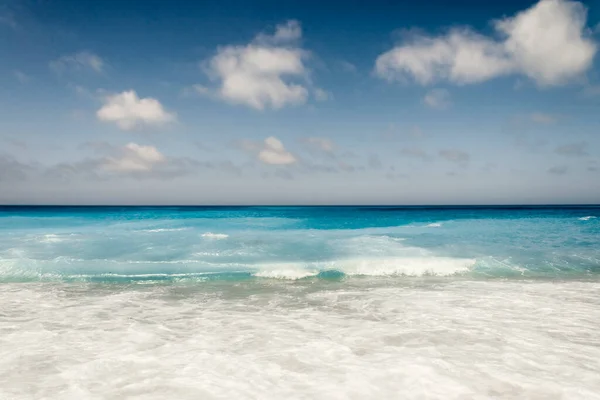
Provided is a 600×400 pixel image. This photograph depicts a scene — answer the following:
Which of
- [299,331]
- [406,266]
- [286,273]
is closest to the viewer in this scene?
[299,331]

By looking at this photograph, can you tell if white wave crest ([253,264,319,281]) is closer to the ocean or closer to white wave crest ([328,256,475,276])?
the ocean

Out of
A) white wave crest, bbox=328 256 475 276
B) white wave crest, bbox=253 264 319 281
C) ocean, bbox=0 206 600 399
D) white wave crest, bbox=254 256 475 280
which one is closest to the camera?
ocean, bbox=0 206 600 399

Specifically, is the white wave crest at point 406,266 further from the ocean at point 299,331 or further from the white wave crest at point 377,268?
the ocean at point 299,331

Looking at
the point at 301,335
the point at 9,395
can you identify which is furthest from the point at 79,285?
the point at 301,335

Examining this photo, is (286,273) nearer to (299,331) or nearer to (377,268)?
(377,268)

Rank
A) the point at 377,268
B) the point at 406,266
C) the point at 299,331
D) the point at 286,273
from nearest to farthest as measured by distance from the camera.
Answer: the point at 299,331 → the point at 286,273 → the point at 377,268 → the point at 406,266

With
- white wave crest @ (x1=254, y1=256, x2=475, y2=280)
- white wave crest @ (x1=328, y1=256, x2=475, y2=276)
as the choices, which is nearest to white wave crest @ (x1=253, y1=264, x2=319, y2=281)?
white wave crest @ (x1=254, y1=256, x2=475, y2=280)

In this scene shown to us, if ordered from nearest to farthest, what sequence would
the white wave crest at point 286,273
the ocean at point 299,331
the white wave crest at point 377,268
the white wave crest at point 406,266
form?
1. the ocean at point 299,331
2. the white wave crest at point 286,273
3. the white wave crest at point 377,268
4. the white wave crest at point 406,266

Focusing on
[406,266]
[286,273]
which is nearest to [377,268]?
[406,266]

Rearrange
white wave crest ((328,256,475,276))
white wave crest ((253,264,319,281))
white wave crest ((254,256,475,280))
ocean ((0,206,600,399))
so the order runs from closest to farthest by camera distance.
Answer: ocean ((0,206,600,399)), white wave crest ((253,264,319,281)), white wave crest ((254,256,475,280)), white wave crest ((328,256,475,276))

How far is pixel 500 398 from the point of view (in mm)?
4066

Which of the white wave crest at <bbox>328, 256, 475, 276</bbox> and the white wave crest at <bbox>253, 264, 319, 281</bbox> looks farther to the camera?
the white wave crest at <bbox>328, 256, 475, 276</bbox>

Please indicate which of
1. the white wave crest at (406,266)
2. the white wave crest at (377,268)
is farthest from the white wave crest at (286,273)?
the white wave crest at (406,266)

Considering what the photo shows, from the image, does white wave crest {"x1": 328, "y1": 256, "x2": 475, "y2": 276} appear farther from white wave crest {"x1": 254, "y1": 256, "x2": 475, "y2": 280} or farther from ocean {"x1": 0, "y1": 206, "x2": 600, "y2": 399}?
ocean {"x1": 0, "y1": 206, "x2": 600, "y2": 399}
